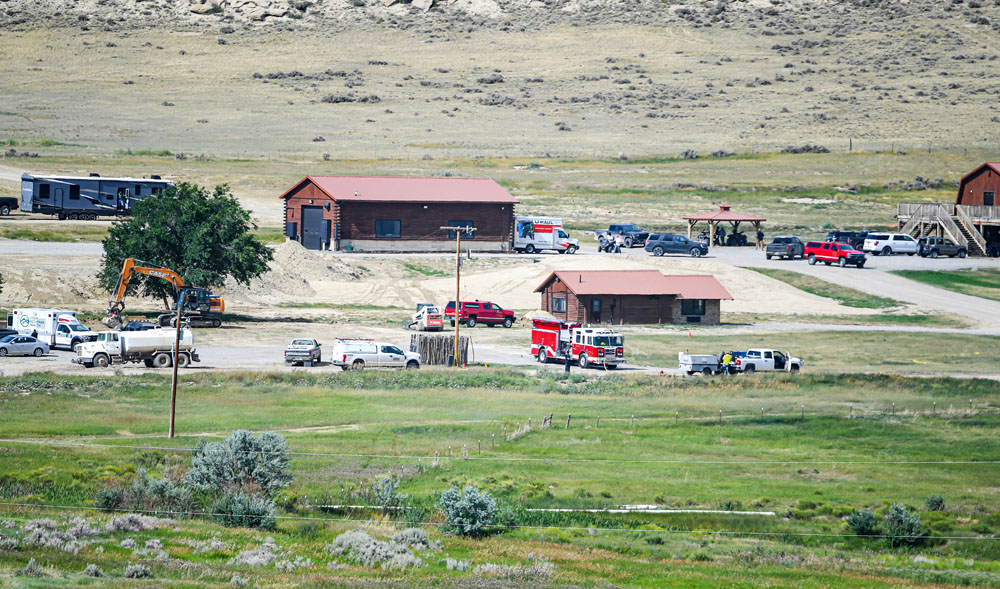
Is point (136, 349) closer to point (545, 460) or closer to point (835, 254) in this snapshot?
point (545, 460)

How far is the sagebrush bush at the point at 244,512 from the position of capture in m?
29.3

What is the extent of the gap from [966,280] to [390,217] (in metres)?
43.5

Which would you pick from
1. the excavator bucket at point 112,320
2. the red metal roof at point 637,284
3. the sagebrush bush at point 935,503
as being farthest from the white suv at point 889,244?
the sagebrush bush at point 935,503

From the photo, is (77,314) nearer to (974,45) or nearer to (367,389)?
(367,389)

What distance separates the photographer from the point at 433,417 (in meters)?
45.1

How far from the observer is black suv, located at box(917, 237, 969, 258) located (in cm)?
9206

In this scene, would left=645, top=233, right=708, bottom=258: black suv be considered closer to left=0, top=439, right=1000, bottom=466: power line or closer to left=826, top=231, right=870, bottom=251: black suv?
left=826, top=231, right=870, bottom=251: black suv

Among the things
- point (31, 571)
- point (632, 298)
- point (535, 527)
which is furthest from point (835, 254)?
point (31, 571)

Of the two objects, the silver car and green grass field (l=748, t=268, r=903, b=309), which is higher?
green grass field (l=748, t=268, r=903, b=309)

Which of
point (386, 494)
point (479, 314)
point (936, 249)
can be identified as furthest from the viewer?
point (936, 249)

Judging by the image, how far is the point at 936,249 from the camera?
92.1m

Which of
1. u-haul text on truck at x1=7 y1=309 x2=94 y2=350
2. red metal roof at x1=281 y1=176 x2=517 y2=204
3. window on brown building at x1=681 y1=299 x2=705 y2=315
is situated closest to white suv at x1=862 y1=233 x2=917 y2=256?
window on brown building at x1=681 y1=299 x2=705 y2=315

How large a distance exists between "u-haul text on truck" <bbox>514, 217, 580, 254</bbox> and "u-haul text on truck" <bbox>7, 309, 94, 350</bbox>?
1631 inches

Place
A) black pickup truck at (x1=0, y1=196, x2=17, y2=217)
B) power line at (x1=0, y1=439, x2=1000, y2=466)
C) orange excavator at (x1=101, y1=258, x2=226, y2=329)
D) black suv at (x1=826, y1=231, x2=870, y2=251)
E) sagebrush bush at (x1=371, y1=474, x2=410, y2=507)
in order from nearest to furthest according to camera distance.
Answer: sagebrush bush at (x1=371, y1=474, x2=410, y2=507) → power line at (x1=0, y1=439, x2=1000, y2=466) → orange excavator at (x1=101, y1=258, x2=226, y2=329) → black pickup truck at (x1=0, y1=196, x2=17, y2=217) → black suv at (x1=826, y1=231, x2=870, y2=251)
